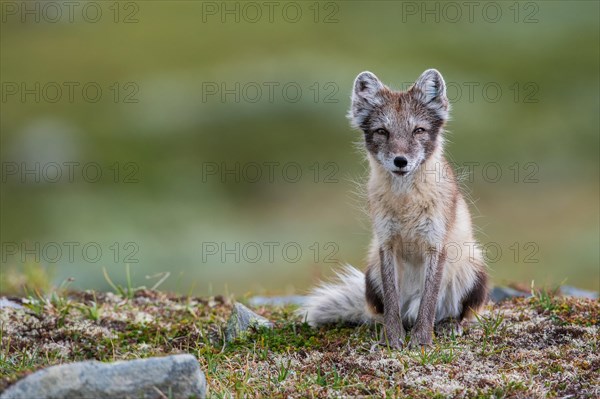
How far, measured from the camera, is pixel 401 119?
8.49 meters

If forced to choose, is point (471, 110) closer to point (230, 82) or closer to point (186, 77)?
point (230, 82)

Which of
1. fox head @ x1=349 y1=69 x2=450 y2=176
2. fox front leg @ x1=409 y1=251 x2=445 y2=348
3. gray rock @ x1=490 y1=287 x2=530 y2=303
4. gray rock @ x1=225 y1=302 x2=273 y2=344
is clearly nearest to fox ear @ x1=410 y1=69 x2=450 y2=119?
fox head @ x1=349 y1=69 x2=450 y2=176

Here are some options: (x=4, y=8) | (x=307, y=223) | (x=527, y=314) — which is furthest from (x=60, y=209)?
(x=4, y=8)

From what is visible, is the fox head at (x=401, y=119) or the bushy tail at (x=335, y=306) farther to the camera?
the bushy tail at (x=335, y=306)

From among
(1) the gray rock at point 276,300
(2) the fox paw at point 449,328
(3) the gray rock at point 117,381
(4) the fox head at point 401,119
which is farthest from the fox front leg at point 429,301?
(3) the gray rock at point 117,381

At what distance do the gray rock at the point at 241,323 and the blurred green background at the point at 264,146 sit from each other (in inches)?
381

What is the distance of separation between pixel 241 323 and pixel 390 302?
1.47 metres

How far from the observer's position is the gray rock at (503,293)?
10756mm

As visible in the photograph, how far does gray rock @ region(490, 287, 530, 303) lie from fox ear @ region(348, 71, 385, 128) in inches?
123

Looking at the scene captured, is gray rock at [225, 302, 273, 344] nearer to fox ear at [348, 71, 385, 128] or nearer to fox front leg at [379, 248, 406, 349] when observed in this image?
fox front leg at [379, 248, 406, 349]

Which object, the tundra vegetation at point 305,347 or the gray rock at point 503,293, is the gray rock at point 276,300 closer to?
the tundra vegetation at point 305,347

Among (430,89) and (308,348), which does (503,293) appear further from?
(308,348)

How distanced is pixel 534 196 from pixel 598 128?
4458 mm

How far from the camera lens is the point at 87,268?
68.2ft
